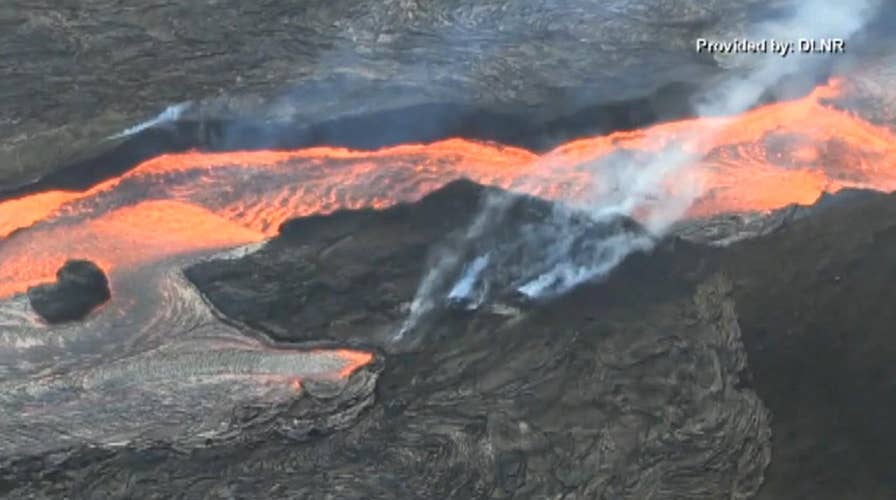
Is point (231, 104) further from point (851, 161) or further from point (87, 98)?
point (851, 161)

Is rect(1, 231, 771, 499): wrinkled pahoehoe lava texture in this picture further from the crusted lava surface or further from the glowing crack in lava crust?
the glowing crack in lava crust

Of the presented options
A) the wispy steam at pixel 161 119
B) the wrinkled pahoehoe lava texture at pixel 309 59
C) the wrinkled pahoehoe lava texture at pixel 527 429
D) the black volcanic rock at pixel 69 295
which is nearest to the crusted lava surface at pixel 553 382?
the wrinkled pahoehoe lava texture at pixel 527 429

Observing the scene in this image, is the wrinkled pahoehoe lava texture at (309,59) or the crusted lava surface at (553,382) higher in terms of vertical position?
the wrinkled pahoehoe lava texture at (309,59)

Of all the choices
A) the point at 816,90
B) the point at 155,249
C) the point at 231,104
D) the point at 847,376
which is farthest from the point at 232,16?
the point at 847,376

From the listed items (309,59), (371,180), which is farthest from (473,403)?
(309,59)

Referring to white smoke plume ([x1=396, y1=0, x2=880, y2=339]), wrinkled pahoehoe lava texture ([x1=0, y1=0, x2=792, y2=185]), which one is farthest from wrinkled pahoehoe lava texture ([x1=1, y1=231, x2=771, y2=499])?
wrinkled pahoehoe lava texture ([x1=0, y1=0, x2=792, y2=185])

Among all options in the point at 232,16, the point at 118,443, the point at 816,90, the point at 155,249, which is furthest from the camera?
the point at 816,90

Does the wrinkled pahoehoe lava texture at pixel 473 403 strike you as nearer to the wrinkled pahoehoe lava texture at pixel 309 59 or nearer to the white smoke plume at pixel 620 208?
the white smoke plume at pixel 620 208
